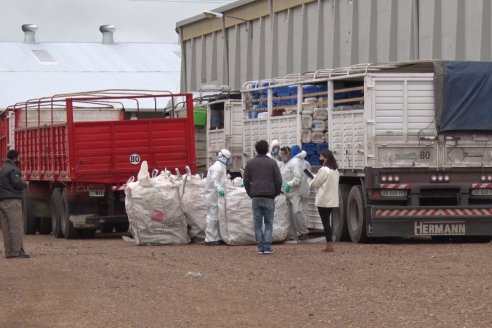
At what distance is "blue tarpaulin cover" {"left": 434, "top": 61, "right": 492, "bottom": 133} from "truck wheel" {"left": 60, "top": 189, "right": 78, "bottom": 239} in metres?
7.50

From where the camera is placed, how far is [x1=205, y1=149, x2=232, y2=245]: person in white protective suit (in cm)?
2072

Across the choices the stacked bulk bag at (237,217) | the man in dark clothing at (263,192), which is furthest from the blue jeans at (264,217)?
the stacked bulk bag at (237,217)

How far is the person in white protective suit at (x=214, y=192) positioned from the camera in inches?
816

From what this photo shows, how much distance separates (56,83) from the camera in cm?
6581

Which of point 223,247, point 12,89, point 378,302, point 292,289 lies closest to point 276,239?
point 223,247

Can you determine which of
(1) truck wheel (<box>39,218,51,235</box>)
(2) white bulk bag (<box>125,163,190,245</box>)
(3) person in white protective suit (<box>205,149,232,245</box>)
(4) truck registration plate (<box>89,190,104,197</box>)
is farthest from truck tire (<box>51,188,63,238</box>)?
(3) person in white protective suit (<box>205,149,232,245</box>)

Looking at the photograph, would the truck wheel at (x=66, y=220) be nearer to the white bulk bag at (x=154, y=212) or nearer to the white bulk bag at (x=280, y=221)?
the white bulk bag at (x=154, y=212)

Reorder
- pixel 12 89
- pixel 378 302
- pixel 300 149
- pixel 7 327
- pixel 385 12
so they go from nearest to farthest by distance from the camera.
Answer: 1. pixel 7 327
2. pixel 378 302
3. pixel 300 149
4. pixel 385 12
5. pixel 12 89

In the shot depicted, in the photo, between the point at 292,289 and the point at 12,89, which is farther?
the point at 12,89

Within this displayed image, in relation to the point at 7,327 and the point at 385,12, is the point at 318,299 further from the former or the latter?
the point at 385,12

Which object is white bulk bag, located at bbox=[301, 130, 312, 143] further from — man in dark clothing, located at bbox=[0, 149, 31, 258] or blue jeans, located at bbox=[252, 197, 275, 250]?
man in dark clothing, located at bbox=[0, 149, 31, 258]

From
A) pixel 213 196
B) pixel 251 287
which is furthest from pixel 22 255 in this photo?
pixel 251 287

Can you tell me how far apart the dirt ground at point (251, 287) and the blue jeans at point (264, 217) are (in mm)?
324

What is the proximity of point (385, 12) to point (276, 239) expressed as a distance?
9.49 m
